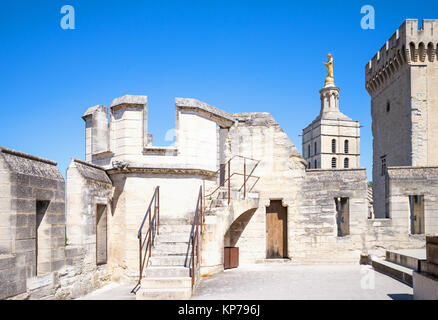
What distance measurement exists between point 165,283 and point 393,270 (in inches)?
233

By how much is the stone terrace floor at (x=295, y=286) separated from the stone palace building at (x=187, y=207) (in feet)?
1.73

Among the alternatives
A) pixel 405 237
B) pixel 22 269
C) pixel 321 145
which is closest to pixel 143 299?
pixel 22 269

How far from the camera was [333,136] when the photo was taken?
62.4 meters

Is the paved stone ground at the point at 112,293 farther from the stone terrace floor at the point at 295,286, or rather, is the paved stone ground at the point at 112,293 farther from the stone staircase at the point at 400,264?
the stone staircase at the point at 400,264

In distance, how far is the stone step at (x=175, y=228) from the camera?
390 inches

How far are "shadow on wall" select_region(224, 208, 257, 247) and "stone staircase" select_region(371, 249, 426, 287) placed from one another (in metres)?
3.98

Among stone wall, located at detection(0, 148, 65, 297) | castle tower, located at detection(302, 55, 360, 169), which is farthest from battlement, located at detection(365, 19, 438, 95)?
castle tower, located at detection(302, 55, 360, 169)

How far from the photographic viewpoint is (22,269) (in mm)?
6484

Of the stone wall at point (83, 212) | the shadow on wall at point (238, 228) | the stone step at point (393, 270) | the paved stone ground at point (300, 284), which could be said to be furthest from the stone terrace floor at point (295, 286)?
the shadow on wall at point (238, 228)

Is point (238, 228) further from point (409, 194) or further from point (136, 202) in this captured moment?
point (409, 194)

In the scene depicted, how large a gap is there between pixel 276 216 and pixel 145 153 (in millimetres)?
4950

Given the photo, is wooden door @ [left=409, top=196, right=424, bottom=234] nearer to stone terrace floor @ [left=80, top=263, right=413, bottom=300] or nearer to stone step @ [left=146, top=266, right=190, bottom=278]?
stone terrace floor @ [left=80, top=263, right=413, bottom=300]

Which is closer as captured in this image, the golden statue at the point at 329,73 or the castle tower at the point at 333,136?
the golden statue at the point at 329,73

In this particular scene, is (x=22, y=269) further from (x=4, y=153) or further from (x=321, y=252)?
(x=321, y=252)
